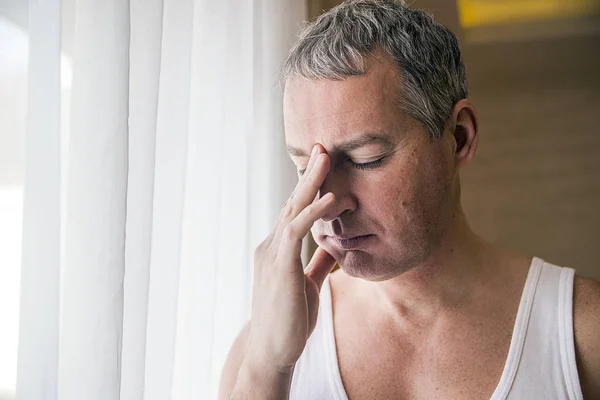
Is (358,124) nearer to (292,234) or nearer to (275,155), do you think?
(292,234)

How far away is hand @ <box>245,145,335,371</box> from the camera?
2.92 ft

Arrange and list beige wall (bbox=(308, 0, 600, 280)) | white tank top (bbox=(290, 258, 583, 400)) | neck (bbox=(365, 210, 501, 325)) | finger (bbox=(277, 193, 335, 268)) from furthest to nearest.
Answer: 1. beige wall (bbox=(308, 0, 600, 280))
2. neck (bbox=(365, 210, 501, 325))
3. white tank top (bbox=(290, 258, 583, 400))
4. finger (bbox=(277, 193, 335, 268))

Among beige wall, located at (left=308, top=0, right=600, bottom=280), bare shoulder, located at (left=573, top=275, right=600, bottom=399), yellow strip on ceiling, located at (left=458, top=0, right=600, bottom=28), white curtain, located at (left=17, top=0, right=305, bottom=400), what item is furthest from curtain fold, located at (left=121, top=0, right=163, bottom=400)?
yellow strip on ceiling, located at (left=458, top=0, right=600, bottom=28)

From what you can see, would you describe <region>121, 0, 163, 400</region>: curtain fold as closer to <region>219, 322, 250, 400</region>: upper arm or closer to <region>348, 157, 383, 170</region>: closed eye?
<region>219, 322, 250, 400</region>: upper arm

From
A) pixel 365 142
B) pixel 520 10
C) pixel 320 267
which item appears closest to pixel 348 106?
pixel 365 142

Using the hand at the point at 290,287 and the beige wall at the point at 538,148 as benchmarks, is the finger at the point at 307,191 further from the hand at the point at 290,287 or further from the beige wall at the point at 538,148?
the beige wall at the point at 538,148

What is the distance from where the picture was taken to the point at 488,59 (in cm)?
216

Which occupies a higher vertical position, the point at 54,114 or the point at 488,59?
the point at 488,59

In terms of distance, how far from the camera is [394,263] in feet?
3.19

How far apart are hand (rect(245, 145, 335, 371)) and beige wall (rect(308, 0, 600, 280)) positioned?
1.36m

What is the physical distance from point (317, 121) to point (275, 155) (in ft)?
2.02

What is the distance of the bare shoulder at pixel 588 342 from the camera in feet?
3.30

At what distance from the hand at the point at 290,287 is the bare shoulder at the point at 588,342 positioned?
501mm

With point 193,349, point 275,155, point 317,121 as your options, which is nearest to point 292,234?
point 317,121
